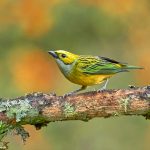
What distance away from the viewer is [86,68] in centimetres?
951

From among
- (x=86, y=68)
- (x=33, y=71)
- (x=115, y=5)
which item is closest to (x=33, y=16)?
(x=33, y=71)

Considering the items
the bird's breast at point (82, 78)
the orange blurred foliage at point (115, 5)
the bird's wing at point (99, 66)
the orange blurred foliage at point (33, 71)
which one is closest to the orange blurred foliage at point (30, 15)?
the orange blurred foliage at point (33, 71)

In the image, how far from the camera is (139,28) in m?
18.1

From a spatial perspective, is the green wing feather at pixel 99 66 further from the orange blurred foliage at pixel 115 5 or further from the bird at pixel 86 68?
the orange blurred foliage at pixel 115 5

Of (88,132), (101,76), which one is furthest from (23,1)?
(101,76)

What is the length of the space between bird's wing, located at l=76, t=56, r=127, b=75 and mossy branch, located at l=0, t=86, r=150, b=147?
2.38ft

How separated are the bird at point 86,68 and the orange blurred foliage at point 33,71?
280 inches

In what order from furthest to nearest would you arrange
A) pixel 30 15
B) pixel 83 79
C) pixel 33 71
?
pixel 33 71, pixel 30 15, pixel 83 79

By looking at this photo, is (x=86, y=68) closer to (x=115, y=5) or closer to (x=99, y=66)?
(x=99, y=66)

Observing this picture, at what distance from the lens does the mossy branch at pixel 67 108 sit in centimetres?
871

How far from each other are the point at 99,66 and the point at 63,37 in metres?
7.73

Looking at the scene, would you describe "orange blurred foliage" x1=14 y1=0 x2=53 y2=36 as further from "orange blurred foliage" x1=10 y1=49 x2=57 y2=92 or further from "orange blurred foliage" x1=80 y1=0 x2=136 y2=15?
"orange blurred foliage" x1=80 y1=0 x2=136 y2=15

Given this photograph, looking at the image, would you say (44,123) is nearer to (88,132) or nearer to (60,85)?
(88,132)

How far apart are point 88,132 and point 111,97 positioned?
6.93 meters
